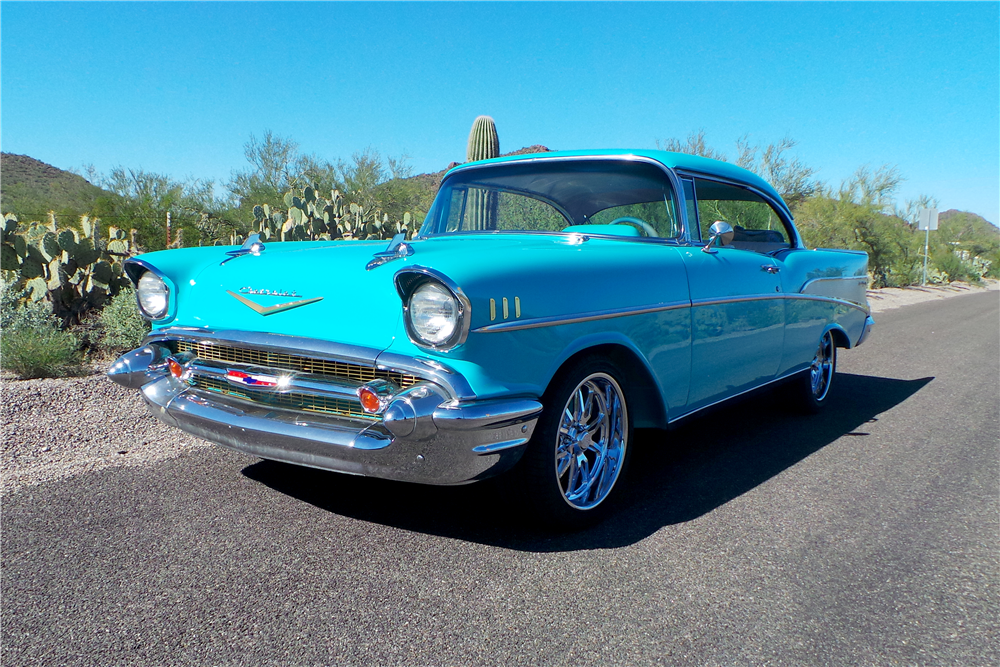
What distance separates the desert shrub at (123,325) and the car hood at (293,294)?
3.45 m

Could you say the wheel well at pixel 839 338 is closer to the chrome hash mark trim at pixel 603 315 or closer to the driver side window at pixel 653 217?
the chrome hash mark trim at pixel 603 315

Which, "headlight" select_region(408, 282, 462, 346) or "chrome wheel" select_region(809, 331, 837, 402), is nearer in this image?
"headlight" select_region(408, 282, 462, 346)

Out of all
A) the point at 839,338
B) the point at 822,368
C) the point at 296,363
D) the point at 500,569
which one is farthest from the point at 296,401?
the point at 839,338

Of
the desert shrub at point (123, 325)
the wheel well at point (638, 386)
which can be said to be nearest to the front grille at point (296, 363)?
the wheel well at point (638, 386)

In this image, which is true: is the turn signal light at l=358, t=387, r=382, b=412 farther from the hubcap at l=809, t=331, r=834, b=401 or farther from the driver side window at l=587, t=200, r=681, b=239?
the hubcap at l=809, t=331, r=834, b=401

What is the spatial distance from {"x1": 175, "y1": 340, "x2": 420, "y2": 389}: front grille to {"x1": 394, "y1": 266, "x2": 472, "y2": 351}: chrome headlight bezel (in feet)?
0.46

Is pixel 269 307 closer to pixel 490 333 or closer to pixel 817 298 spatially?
pixel 490 333

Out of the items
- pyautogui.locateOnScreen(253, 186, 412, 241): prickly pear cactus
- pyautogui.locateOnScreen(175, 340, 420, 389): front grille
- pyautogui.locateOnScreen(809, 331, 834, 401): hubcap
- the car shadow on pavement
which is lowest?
the car shadow on pavement

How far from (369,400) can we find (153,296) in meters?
1.31

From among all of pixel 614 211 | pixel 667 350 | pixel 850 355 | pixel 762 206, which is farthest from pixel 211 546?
pixel 850 355

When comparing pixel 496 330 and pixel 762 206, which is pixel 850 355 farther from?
pixel 496 330

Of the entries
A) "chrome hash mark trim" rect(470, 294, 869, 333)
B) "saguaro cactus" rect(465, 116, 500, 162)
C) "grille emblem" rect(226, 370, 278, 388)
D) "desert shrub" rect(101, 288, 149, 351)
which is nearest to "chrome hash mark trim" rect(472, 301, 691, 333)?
"chrome hash mark trim" rect(470, 294, 869, 333)

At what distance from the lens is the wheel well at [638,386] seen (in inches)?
118

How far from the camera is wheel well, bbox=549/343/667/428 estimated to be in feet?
9.84
